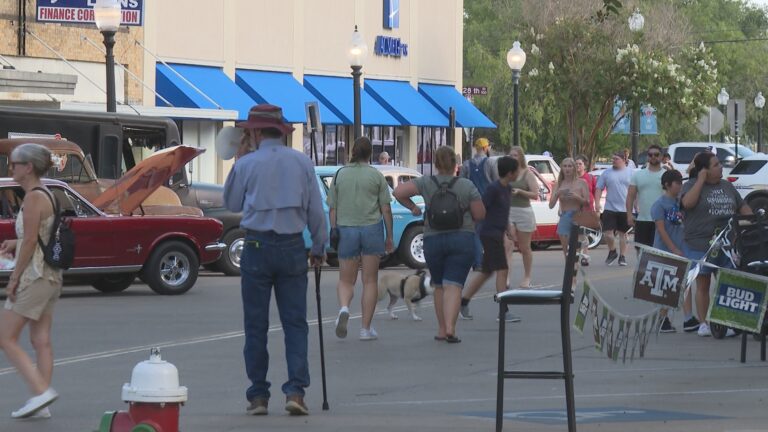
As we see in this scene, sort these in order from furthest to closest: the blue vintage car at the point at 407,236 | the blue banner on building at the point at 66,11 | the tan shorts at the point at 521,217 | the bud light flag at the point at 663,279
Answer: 1. the blue banner on building at the point at 66,11
2. the blue vintage car at the point at 407,236
3. the tan shorts at the point at 521,217
4. the bud light flag at the point at 663,279

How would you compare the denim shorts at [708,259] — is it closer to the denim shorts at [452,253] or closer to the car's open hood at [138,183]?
the denim shorts at [452,253]

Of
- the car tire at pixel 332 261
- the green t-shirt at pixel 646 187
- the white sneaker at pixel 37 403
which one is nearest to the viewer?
the white sneaker at pixel 37 403

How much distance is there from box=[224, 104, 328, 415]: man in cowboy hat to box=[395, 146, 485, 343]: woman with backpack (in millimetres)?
4141

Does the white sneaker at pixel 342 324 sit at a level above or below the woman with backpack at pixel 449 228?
below


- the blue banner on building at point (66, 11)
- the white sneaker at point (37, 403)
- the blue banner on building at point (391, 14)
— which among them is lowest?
the white sneaker at point (37, 403)

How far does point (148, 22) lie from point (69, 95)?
14.7 feet

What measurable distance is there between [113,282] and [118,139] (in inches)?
196

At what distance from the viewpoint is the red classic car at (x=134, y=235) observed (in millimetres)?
18812

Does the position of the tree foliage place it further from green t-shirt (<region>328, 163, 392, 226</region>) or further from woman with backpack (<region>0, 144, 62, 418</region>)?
woman with backpack (<region>0, 144, 62, 418</region>)

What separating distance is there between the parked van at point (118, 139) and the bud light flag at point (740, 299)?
11.8 meters

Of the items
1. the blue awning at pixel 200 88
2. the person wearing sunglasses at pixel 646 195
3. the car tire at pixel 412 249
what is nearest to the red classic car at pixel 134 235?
the car tire at pixel 412 249

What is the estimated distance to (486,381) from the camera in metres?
11.8

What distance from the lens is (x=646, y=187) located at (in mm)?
19953

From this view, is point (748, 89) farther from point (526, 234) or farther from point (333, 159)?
point (526, 234)
